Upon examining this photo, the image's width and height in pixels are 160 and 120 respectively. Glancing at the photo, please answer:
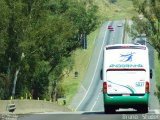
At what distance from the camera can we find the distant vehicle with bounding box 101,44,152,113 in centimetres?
3152

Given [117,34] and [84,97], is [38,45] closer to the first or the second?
[84,97]

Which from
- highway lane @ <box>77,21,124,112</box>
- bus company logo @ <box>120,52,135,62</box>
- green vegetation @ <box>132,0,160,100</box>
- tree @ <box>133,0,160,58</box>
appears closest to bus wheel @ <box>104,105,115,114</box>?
bus company logo @ <box>120,52,135,62</box>

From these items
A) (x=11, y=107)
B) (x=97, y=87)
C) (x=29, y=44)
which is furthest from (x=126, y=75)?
(x=97, y=87)

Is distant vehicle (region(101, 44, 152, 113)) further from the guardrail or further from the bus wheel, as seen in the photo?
the guardrail

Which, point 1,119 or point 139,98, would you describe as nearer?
point 1,119

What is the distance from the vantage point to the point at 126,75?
31719 mm

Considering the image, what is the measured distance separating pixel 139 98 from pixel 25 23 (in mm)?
27163

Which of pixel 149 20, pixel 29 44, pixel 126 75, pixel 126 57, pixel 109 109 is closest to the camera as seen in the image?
pixel 126 57

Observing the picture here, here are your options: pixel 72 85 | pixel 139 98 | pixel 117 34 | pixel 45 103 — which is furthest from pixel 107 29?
pixel 139 98

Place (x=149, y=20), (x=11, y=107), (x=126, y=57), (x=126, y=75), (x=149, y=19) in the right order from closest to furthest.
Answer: (x=126, y=57) → (x=126, y=75) → (x=11, y=107) → (x=149, y=19) → (x=149, y=20)

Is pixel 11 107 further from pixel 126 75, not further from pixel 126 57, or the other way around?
pixel 126 57

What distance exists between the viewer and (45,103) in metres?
44.7

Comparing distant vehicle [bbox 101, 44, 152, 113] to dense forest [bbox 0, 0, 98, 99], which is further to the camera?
dense forest [bbox 0, 0, 98, 99]

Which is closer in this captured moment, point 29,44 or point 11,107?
point 11,107
